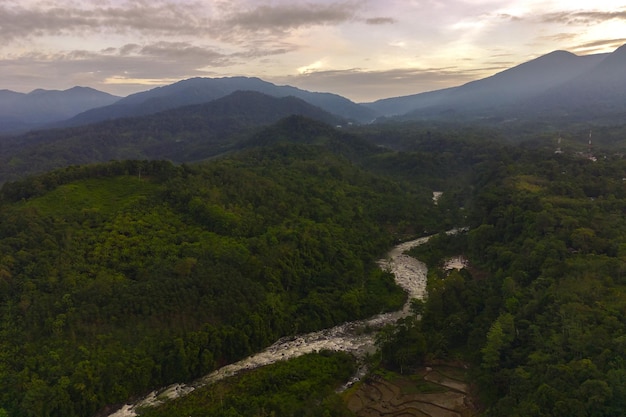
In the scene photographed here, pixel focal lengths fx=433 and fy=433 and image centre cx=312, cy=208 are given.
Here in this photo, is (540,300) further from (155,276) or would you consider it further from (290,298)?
(155,276)

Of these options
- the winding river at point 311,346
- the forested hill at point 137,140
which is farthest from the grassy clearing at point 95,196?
the forested hill at point 137,140

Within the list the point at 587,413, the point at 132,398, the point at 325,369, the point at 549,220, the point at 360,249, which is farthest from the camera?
the point at 360,249

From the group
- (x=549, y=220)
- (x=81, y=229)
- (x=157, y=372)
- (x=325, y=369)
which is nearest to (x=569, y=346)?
(x=325, y=369)

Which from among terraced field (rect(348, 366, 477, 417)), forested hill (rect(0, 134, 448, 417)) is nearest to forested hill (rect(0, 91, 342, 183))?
forested hill (rect(0, 134, 448, 417))

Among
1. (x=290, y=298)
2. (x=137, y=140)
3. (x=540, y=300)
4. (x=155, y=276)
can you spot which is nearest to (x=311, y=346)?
(x=290, y=298)

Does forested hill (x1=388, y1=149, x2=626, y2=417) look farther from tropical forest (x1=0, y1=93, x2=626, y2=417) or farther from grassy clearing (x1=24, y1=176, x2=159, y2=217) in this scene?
grassy clearing (x1=24, y1=176, x2=159, y2=217)

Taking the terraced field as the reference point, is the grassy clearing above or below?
above

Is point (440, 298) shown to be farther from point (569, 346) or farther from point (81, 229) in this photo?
point (81, 229)
